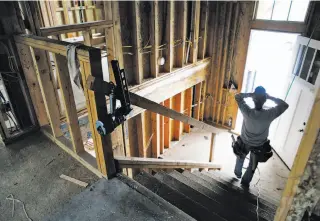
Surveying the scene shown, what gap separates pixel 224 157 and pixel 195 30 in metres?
3.31

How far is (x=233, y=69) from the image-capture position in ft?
20.8

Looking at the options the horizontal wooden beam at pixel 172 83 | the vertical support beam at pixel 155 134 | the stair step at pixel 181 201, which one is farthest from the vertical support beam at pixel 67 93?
the vertical support beam at pixel 155 134

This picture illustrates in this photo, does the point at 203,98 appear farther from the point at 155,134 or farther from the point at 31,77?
the point at 31,77

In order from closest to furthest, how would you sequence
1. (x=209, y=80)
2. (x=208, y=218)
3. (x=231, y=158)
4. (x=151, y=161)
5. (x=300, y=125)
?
(x=208, y=218)
(x=151, y=161)
(x=300, y=125)
(x=231, y=158)
(x=209, y=80)

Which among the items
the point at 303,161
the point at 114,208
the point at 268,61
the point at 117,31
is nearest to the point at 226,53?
the point at 268,61

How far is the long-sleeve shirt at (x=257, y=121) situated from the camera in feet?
10.3

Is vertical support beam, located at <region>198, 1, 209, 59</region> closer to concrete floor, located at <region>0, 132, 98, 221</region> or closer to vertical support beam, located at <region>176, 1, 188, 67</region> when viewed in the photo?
vertical support beam, located at <region>176, 1, 188, 67</region>

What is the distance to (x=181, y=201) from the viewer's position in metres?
2.52

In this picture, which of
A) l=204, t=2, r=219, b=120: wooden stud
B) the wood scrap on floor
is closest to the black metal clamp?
the wood scrap on floor

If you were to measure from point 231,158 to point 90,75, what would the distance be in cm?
503

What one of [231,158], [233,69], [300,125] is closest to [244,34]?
[233,69]

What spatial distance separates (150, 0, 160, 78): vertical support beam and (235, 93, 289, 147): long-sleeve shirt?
1.96 meters

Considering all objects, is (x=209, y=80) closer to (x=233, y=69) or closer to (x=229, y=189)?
(x=233, y=69)

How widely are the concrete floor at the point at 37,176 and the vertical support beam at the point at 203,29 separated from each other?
4.63m
